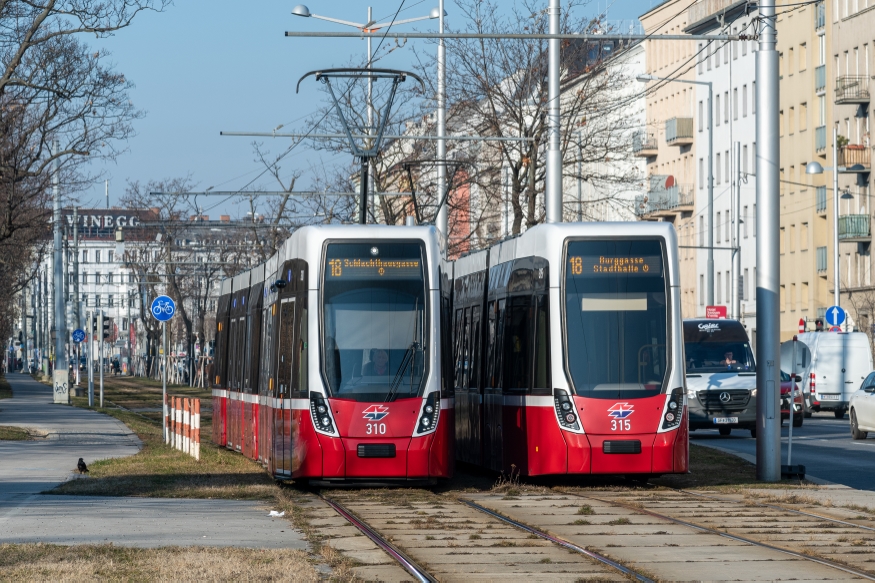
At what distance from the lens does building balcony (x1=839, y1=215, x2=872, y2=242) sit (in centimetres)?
7256

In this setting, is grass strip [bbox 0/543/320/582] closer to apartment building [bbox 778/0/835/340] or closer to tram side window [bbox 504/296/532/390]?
tram side window [bbox 504/296/532/390]

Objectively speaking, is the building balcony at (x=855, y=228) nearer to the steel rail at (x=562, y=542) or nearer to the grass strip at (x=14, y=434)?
the grass strip at (x=14, y=434)

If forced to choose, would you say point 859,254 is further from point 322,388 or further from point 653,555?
point 653,555

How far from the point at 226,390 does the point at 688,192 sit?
2674 inches

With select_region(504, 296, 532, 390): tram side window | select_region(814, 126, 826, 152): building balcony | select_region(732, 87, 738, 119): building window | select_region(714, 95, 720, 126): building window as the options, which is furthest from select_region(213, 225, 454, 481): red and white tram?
select_region(714, 95, 720, 126): building window

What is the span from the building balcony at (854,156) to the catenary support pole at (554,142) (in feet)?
152

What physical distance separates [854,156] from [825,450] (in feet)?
151

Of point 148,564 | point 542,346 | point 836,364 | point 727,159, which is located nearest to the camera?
point 148,564

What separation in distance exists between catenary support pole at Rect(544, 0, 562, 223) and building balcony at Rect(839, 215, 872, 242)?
46.7 metres

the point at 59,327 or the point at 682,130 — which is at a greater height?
the point at 682,130

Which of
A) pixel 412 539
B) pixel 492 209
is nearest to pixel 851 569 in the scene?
pixel 412 539

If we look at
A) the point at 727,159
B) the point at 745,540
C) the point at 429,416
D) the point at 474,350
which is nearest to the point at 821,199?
the point at 727,159

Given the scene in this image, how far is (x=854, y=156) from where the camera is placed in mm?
73562

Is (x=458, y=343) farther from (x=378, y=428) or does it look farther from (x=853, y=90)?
(x=853, y=90)
